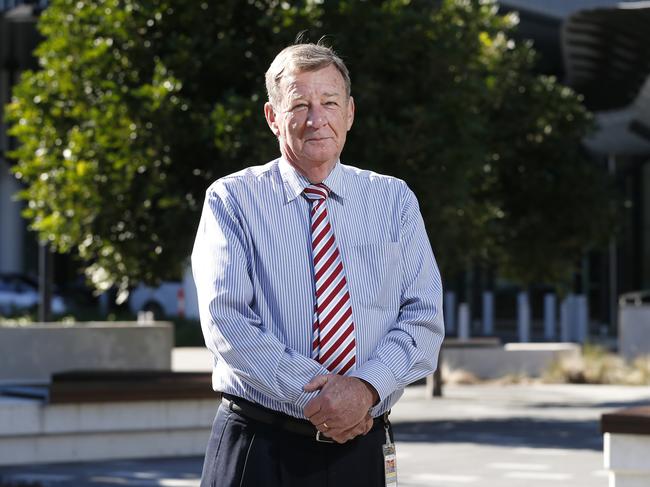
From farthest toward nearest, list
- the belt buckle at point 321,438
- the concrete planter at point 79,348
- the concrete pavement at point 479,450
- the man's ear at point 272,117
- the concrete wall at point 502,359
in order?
the concrete wall at point 502,359 < the concrete planter at point 79,348 < the concrete pavement at point 479,450 < the man's ear at point 272,117 < the belt buckle at point 321,438

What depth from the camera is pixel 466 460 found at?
1205cm

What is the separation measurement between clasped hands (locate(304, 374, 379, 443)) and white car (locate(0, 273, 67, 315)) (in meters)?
34.5

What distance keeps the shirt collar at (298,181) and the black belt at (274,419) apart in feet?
1.81

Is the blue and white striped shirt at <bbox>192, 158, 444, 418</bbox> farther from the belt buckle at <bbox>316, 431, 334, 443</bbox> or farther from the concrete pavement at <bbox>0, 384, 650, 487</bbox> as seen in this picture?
the concrete pavement at <bbox>0, 384, 650, 487</bbox>

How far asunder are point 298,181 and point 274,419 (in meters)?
0.64

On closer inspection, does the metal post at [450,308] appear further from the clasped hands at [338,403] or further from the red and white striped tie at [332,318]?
the clasped hands at [338,403]

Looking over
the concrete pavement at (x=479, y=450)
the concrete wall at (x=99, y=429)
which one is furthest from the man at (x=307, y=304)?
the concrete wall at (x=99, y=429)

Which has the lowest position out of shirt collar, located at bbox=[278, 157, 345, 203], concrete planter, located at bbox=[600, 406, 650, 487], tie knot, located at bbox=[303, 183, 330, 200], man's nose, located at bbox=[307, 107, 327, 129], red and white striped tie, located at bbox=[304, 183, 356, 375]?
concrete planter, located at bbox=[600, 406, 650, 487]

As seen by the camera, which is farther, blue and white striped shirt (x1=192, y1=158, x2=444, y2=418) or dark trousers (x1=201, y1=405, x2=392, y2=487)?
dark trousers (x1=201, y1=405, x2=392, y2=487)

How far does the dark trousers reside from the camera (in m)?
3.74

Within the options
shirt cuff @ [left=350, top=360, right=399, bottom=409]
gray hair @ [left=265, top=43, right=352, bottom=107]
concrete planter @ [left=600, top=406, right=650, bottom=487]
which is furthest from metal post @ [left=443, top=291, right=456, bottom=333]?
shirt cuff @ [left=350, top=360, right=399, bottom=409]

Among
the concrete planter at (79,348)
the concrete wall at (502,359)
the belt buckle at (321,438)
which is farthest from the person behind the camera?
the concrete wall at (502,359)

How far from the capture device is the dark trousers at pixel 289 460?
12.3ft

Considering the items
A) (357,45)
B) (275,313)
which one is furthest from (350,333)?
(357,45)
